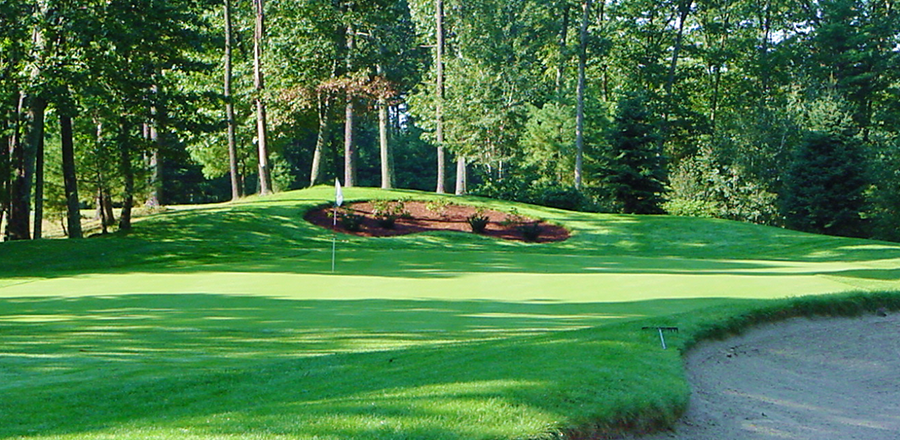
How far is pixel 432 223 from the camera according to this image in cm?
3275

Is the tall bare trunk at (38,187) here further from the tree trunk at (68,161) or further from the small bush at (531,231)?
the small bush at (531,231)

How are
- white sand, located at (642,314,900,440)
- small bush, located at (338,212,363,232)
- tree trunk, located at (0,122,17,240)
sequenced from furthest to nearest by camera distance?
small bush, located at (338,212,363,232)
tree trunk, located at (0,122,17,240)
white sand, located at (642,314,900,440)

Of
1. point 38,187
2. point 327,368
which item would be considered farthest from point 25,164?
point 327,368

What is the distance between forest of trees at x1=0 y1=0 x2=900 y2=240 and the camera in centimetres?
2672

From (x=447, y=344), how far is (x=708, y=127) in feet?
173

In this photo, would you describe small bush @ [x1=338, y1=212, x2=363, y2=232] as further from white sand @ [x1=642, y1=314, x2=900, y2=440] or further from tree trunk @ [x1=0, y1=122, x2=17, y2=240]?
white sand @ [x1=642, y1=314, x2=900, y2=440]

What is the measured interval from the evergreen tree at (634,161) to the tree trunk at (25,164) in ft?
87.2

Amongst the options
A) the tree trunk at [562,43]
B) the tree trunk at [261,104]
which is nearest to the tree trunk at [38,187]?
the tree trunk at [261,104]

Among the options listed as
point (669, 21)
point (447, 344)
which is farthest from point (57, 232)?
point (669, 21)

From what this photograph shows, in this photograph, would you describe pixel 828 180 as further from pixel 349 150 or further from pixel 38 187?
pixel 38 187

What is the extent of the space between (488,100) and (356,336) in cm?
3492

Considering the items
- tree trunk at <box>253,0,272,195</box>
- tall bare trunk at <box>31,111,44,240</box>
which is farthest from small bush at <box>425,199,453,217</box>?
tall bare trunk at <box>31,111,44,240</box>

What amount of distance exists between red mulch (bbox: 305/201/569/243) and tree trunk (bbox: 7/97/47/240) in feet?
33.3

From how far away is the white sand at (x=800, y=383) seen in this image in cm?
729
